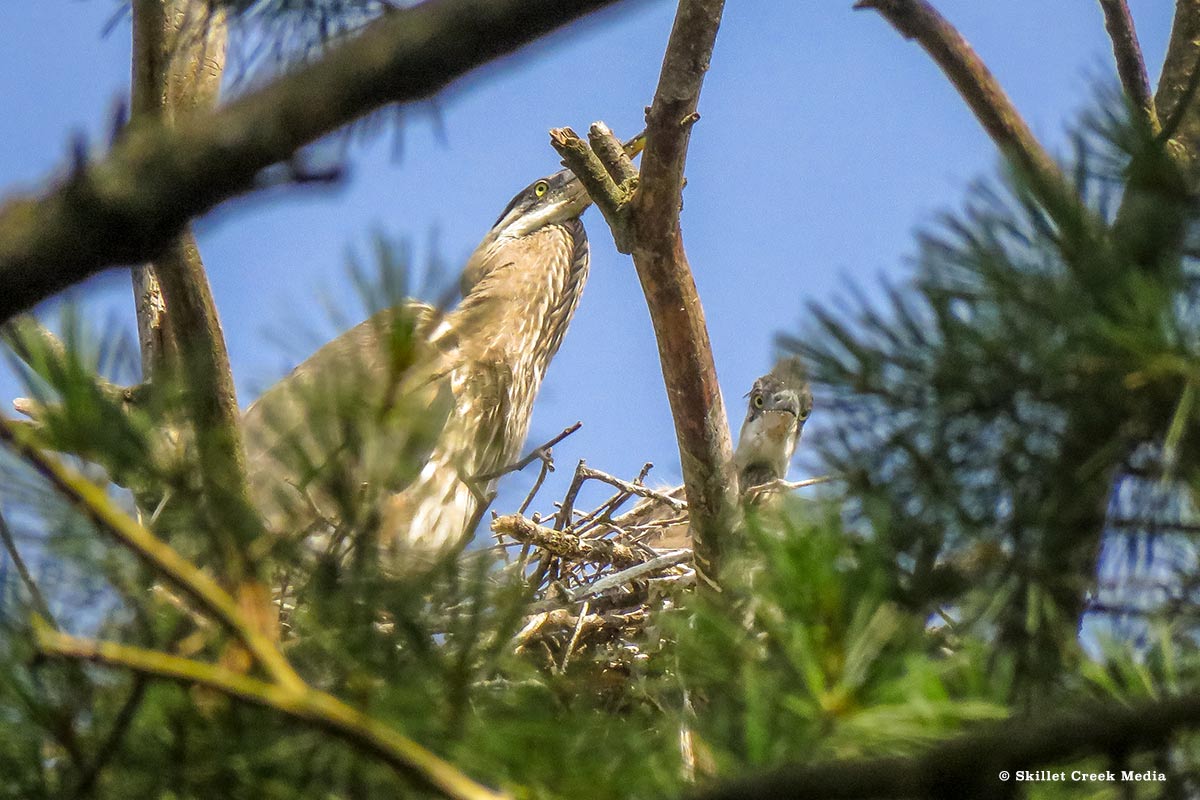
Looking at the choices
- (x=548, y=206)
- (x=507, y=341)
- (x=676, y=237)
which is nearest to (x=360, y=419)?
(x=676, y=237)

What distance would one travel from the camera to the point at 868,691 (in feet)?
2.69

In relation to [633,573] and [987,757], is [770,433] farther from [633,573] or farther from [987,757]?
[987,757]

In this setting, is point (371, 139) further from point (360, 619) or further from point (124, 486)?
point (360, 619)

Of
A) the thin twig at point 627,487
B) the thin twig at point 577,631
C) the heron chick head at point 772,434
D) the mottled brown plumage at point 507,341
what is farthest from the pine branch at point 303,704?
the heron chick head at point 772,434

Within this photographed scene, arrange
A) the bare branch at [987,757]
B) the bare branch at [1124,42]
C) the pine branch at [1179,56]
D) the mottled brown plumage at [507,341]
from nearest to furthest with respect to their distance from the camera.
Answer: the bare branch at [987,757] → the pine branch at [1179,56] → the bare branch at [1124,42] → the mottled brown plumage at [507,341]

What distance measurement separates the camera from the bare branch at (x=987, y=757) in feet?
2.44

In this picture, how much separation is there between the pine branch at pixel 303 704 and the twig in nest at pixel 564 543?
2629 mm

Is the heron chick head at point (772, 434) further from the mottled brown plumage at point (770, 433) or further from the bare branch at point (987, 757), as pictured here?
the bare branch at point (987, 757)

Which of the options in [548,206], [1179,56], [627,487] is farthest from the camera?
[548,206]

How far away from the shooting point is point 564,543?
3670mm

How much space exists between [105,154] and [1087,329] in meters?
0.89

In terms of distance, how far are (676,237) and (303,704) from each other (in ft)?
7.87

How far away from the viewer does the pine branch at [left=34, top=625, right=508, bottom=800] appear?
0.83 metres

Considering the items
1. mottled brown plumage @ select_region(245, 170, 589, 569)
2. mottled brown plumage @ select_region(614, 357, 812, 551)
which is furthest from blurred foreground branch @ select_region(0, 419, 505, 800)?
mottled brown plumage @ select_region(614, 357, 812, 551)
